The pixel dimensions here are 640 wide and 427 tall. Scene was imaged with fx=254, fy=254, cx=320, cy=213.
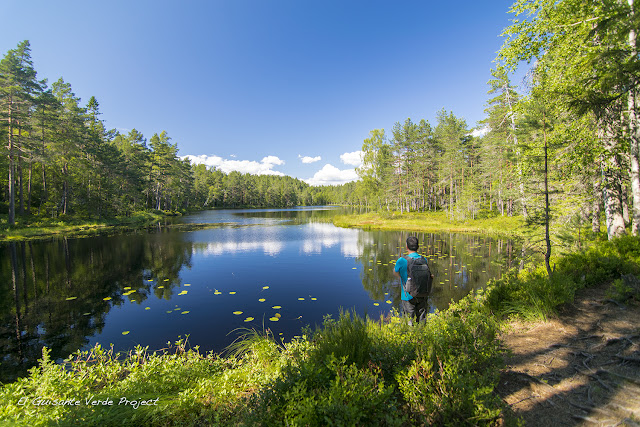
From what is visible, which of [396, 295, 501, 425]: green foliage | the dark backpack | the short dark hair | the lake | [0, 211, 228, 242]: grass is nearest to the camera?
[396, 295, 501, 425]: green foliage

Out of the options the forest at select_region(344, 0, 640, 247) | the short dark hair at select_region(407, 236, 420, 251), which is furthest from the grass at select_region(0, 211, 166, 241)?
the forest at select_region(344, 0, 640, 247)

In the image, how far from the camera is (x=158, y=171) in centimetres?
5938

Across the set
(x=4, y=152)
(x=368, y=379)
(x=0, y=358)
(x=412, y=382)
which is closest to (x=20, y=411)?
(x=368, y=379)

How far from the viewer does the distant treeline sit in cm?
2666

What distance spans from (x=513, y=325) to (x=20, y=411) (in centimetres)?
865

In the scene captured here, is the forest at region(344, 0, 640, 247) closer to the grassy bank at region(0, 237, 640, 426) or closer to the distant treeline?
the grassy bank at region(0, 237, 640, 426)

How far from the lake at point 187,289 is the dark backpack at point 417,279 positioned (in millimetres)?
2762

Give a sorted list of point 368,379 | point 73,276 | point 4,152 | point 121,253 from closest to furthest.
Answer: point 368,379, point 73,276, point 121,253, point 4,152

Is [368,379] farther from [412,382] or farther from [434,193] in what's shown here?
[434,193]

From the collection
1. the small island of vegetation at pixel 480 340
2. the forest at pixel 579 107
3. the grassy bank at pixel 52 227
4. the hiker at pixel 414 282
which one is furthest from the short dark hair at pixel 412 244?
the grassy bank at pixel 52 227

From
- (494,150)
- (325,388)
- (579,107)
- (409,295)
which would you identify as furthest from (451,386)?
(494,150)

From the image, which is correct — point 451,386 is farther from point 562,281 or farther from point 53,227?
point 53,227

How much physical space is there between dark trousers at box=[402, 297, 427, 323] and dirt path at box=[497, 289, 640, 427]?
5.26 ft

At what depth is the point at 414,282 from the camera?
521 centimetres
